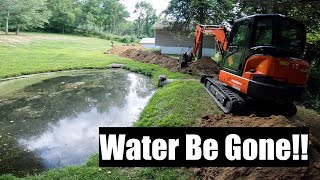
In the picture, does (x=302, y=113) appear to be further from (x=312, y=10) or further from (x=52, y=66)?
(x=52, y=66)

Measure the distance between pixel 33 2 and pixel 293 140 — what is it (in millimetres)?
49407

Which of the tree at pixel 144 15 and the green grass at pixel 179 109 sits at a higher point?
the tree at pixel 144 15

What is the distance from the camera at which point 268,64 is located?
23.2 ft

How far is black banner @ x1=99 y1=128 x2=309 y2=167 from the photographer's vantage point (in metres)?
4.71

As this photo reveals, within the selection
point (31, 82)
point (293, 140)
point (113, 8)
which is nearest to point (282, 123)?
point (293, 140)

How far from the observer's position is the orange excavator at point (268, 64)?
712 centimetres

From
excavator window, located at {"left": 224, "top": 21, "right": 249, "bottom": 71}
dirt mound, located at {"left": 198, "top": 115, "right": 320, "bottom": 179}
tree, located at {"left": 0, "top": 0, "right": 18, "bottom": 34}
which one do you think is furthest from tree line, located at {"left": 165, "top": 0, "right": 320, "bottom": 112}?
tree, located at {"left": 0, "top": 0, "right": 18, "bottom": 34}

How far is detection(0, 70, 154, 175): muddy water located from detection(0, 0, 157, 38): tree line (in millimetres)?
32622

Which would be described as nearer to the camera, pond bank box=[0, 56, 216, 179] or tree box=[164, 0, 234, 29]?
pond bank box=[0, 56, 216, 179]

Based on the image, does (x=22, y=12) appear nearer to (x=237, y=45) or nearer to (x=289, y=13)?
(x=289, y=13)

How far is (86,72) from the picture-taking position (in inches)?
750

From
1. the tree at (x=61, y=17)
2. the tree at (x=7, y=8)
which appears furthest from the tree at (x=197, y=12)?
the tree at (x=61, y=17)

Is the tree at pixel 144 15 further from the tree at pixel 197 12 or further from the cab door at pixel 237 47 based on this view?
the cab door at pixel 237 47

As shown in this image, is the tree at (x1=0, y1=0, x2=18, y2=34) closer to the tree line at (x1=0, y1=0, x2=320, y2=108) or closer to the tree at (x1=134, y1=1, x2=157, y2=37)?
the tree line at (x1=0, y1=0, x2=320, y2=108)
